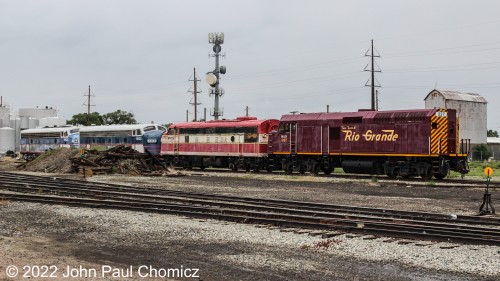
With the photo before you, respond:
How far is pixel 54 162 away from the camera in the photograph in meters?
38.1

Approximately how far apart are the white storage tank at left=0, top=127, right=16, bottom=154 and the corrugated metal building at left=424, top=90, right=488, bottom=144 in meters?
71.0

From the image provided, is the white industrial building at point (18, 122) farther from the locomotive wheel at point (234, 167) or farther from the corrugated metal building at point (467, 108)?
the locomotive wheel at point (234, 167)

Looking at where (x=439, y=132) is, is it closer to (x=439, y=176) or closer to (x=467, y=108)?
(x=439, y=176)

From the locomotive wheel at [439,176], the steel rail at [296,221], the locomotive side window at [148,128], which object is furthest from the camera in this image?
the locomotive side window at [148,128]

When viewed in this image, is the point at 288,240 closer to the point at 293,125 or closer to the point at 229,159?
the point at 293,125

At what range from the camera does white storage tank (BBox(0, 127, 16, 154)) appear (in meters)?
98.1

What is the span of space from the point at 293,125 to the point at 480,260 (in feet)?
81.0

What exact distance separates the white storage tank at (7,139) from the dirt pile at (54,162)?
2479 inches

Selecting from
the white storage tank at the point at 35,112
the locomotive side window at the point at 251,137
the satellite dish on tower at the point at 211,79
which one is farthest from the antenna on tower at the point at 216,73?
the white storage tank at the point at 35,112

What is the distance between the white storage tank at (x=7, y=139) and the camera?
322 ft

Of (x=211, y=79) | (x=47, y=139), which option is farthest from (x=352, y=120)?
(x=47, y=139)

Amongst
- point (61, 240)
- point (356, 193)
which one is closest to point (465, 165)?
point (356, 193)

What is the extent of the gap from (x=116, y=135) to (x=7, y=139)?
5857 centimetres

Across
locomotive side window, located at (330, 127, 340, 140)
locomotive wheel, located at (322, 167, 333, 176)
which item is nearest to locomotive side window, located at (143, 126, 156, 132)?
locomotive wheel, located at (322, 167, 333, 176)
